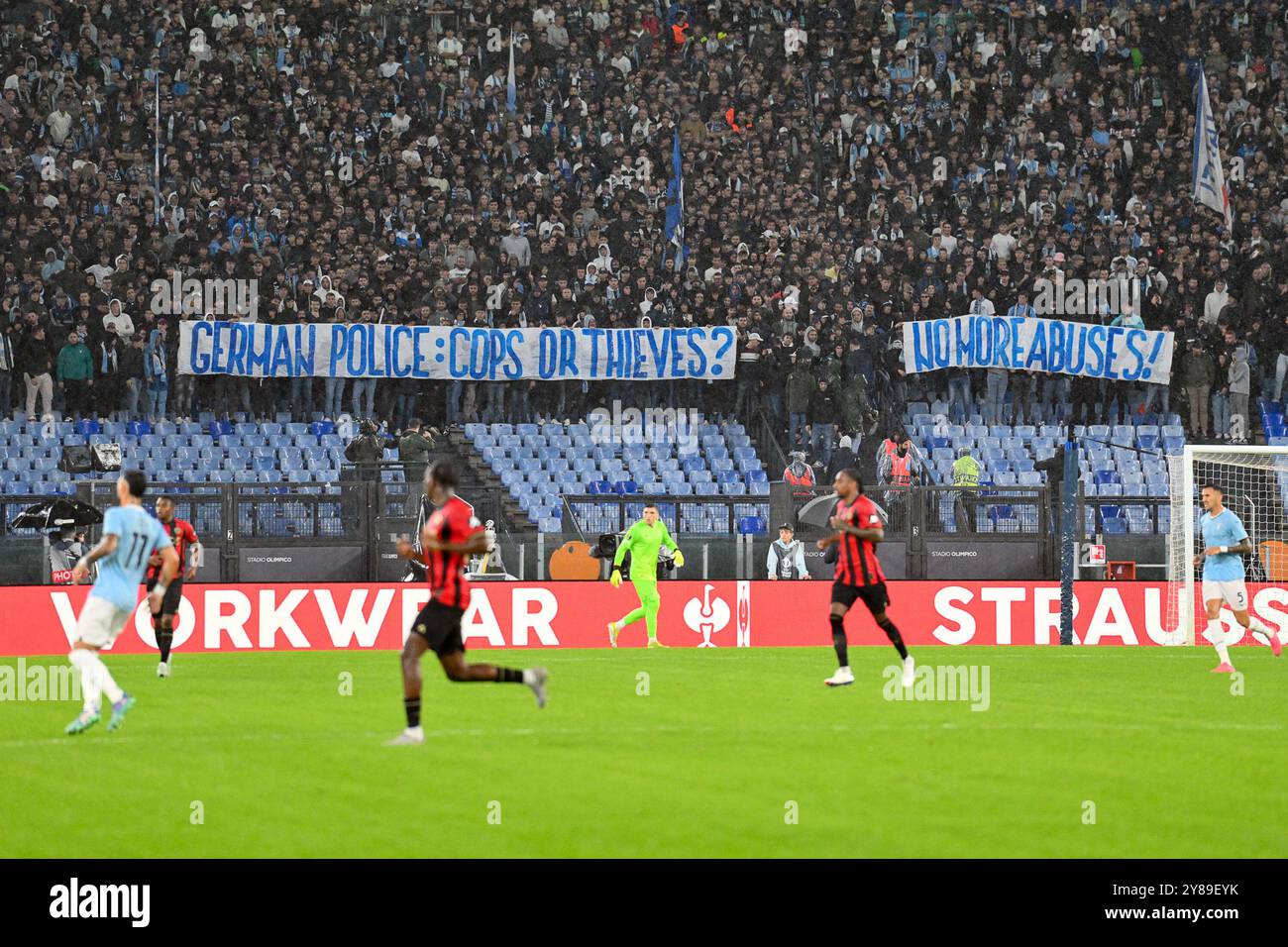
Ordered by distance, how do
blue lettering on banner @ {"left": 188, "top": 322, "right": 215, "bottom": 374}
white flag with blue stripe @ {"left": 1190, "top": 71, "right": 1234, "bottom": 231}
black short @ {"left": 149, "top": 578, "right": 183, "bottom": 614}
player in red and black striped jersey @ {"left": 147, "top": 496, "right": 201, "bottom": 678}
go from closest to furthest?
1. player in red and black striped jersey @ {"left": 147, "top": 496, "right": 201, "bottom": 678}
2. black short @ {"left": 149, "top": 578, "right": 183, "bottom": 614}
3. blue lettering on banner @ {"left": 188, "top": 322, "right": 215, "bottom": 374}
4. white flag with blue stripe @ {"left": 1190, "top": 71, "right": 1234, "bottom": 231}

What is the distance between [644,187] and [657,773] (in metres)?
26.3

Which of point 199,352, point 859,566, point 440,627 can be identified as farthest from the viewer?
point 199,352

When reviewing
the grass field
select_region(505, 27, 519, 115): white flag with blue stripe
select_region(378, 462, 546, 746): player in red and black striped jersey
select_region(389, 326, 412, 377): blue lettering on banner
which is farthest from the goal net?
select_region(505, 27, 519, 115): white flag with blue stripe

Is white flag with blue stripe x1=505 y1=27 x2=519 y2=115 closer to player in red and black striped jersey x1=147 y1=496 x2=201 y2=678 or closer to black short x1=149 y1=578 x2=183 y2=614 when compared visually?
player in red and black striped jersey x1=147 y1=496 x2=201 y2=678

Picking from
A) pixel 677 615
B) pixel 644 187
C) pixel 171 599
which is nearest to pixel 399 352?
pixel 644 187

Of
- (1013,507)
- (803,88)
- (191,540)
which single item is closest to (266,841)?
(191,540)

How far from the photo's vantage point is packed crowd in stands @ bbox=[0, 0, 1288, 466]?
33.8 metres

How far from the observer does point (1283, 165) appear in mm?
38719

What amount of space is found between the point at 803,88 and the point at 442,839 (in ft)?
105

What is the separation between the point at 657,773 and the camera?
38.9ft

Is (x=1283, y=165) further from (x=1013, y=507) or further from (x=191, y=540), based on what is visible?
(x=191, y=540)

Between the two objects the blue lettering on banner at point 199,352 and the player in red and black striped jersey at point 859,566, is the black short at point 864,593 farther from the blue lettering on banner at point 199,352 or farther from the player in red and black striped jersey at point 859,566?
the blue lettering on banner at point 199,352

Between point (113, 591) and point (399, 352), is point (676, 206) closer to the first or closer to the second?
point (399, 352)

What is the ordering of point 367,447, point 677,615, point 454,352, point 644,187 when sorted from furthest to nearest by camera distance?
point 644,187, point 454,352, point 367,447, point 677,615
